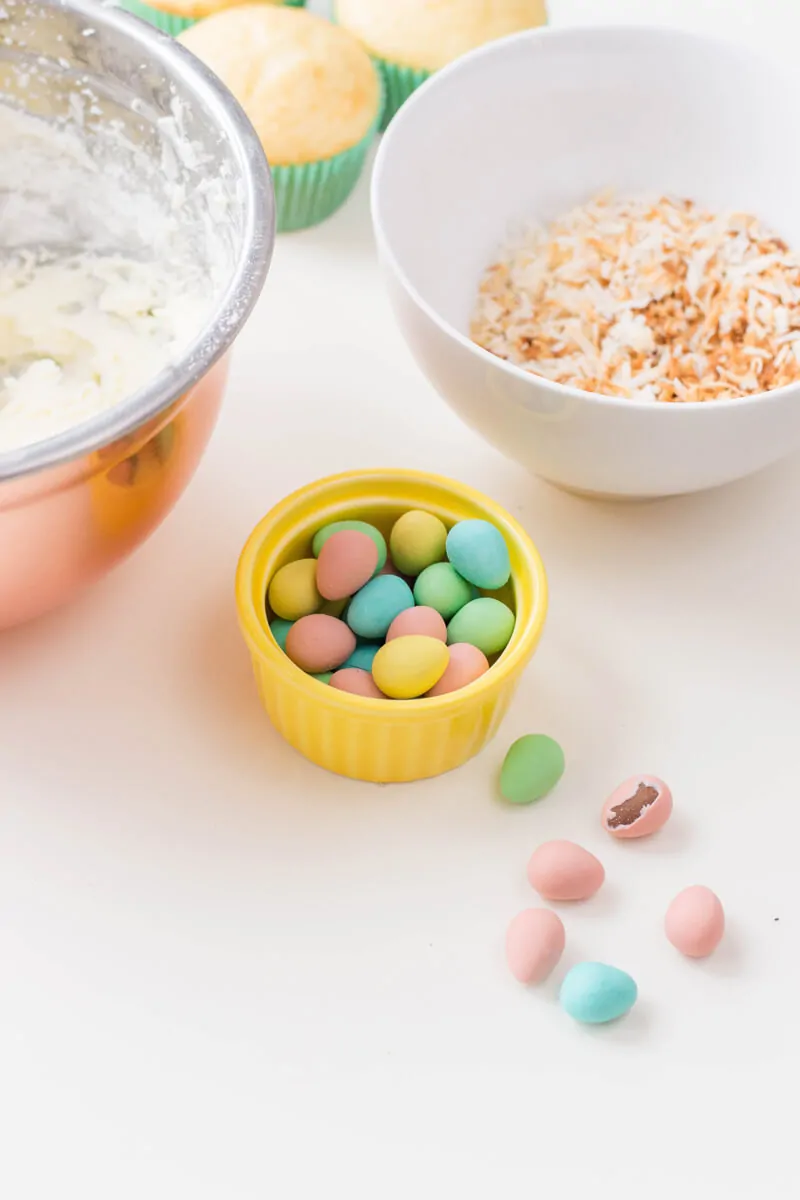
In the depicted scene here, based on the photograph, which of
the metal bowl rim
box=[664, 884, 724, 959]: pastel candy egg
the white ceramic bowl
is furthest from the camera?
the white ceramic bowl

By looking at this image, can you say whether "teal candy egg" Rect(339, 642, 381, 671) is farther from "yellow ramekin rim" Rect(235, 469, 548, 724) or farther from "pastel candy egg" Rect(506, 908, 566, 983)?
"pastel candy egg" Rect(506, 908, 566, 983)

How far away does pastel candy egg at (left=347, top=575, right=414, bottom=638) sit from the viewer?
2.55 ft

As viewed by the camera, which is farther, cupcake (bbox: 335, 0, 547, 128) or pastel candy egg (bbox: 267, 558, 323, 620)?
cupcake (bbox: 335, 0, 547, 128)

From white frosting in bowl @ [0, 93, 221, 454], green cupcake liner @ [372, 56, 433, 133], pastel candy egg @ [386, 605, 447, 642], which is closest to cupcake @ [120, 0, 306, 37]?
green cupcake liner @ [372, 56, 433, 133]

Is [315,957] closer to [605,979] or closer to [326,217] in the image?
[605,979]

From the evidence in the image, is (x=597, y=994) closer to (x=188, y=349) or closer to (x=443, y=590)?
(x=443, y=590)

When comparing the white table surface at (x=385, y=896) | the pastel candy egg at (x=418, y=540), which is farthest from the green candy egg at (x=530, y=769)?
the pastel candy egg at (x=418, y=540)

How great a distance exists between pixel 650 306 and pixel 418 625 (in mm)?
336

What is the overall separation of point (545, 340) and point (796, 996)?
468 millimetres

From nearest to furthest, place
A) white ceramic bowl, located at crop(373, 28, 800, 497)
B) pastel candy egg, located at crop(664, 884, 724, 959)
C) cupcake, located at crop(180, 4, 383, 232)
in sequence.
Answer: pastel candy egg, located at crop(664, 884, 724, 959)
white ceramic bowl, located at crop(373, 28, 800, 497)
cupcake, located at crop(180, 4, 383, 232)

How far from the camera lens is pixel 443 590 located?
787mm

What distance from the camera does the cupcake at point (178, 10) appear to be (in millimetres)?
1122

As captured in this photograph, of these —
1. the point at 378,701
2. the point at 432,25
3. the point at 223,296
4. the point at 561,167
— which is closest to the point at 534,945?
the point at 378,701

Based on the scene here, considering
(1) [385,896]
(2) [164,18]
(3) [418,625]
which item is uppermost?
(2) [164,18]
